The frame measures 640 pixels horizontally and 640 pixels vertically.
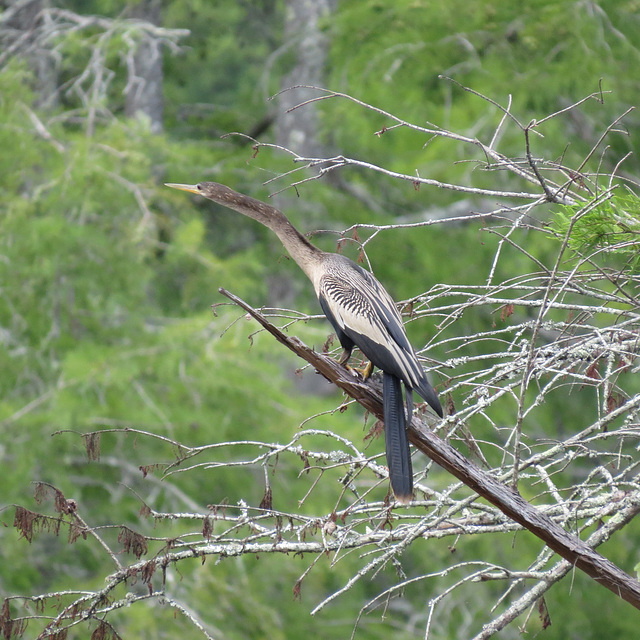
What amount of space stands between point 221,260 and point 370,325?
6535 millimetres

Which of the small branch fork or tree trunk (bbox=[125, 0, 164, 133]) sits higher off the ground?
tree trunk (bbox=[125, 0, 164, 133])

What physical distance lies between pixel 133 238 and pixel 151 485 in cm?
260

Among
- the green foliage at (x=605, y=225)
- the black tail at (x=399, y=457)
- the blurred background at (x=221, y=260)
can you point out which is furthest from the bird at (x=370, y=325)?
the blurred background at (x=221, y=260)

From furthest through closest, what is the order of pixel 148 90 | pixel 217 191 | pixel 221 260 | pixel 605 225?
pixel 148 90, pixel 221 260, pixel 217 191, pixel 605 225

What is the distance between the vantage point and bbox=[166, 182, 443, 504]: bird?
283 centimetres

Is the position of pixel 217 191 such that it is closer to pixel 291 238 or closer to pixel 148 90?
pixel 291 238

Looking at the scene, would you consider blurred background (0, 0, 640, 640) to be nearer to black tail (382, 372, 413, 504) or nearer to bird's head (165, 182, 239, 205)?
bird's head (165, 182, 239, 205)

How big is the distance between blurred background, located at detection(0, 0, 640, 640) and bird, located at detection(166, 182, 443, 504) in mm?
3241

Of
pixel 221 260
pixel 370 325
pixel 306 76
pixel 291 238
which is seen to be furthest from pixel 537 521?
pixel 306 76

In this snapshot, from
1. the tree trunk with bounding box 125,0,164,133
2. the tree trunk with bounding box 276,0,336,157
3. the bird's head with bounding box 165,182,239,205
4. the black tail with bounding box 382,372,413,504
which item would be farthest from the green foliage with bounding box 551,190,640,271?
the tree trunk with bounding box 125,0,164,133

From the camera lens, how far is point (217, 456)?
8633 millimetres

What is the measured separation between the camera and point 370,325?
3334mm

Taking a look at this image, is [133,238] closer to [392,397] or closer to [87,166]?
[87,166]

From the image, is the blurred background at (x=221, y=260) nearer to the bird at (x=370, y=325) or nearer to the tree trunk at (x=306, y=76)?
the tree trunk at (x=306, y=76)
